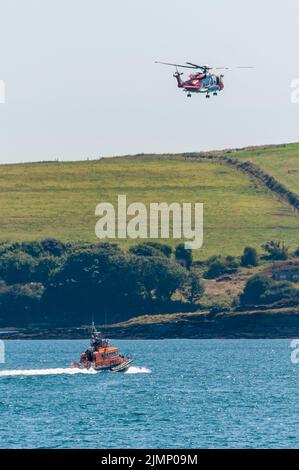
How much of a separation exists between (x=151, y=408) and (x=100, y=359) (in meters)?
46.9

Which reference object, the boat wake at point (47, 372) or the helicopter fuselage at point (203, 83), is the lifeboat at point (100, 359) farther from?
the helicopter fuselage at point (203, 83)

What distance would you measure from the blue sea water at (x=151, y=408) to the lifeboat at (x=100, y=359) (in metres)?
1.48

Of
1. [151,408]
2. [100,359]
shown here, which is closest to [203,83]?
[151,408]

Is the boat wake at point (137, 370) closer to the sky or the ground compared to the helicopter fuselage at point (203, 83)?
closer to the ground

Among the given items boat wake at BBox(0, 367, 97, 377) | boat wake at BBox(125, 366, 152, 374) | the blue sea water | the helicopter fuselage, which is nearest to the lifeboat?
boat wake at BBox(0, 367, 97, 377)

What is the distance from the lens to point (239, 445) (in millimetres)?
96688

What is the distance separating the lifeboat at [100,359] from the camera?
557 ft

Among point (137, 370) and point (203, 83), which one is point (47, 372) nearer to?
point (137, 370)

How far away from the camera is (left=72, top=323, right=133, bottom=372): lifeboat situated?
557 feet

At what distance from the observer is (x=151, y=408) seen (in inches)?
4872

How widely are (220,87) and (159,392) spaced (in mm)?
37118

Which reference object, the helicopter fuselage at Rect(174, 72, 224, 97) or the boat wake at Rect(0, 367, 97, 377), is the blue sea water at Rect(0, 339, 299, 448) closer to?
the boat wake at Rect(0, 367, 97, 377)

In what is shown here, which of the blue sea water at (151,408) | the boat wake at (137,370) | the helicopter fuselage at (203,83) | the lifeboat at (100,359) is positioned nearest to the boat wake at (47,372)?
the blue sea water at (151,408)
